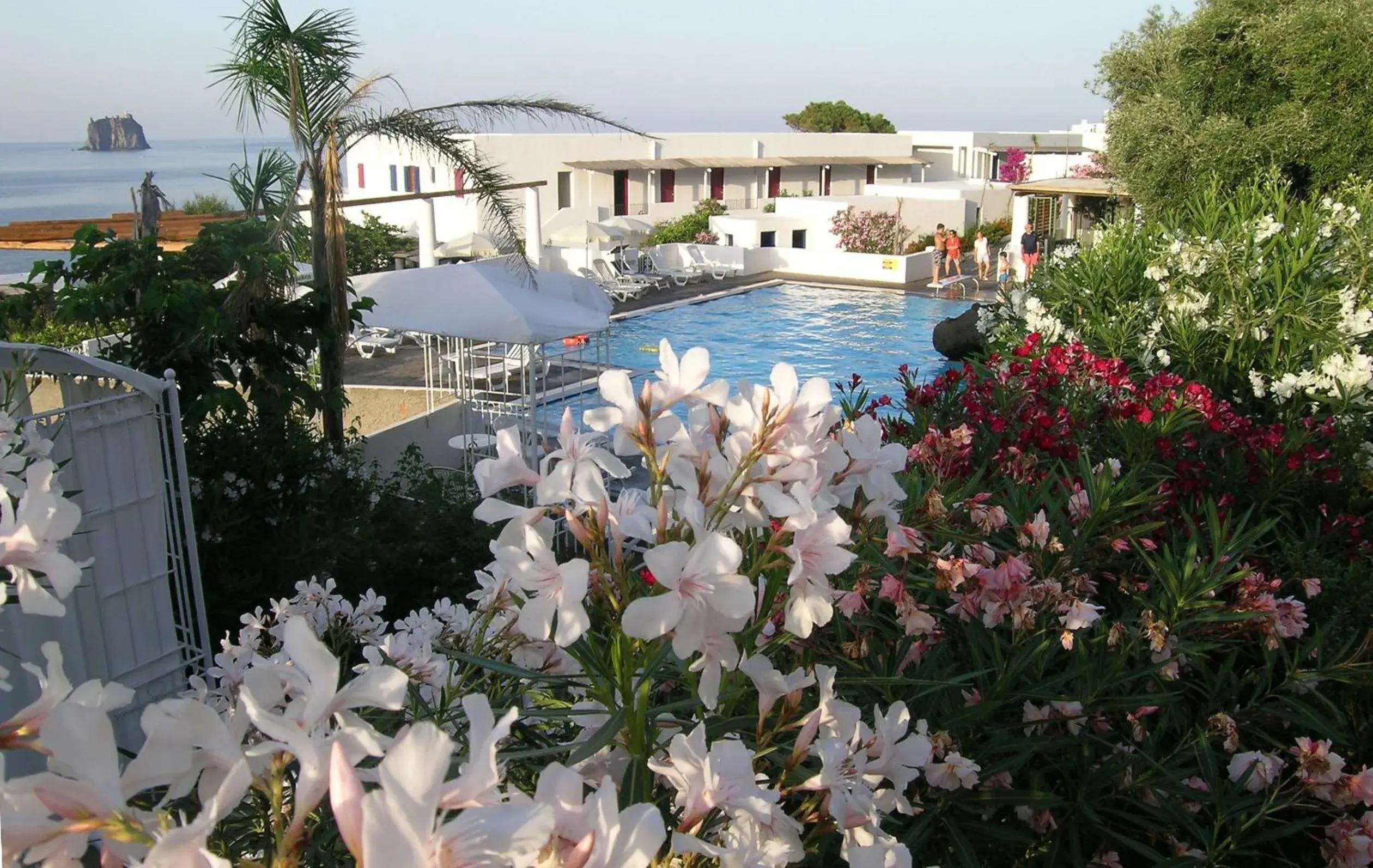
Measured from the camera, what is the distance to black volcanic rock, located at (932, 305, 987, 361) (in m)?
9.52

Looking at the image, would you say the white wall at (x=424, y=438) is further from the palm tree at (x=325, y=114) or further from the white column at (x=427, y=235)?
the white column at (x=427, y=235)

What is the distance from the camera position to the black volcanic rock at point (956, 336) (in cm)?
952

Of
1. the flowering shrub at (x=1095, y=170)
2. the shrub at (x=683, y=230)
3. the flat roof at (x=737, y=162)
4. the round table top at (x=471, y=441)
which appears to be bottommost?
the round table top at (x=471, y=441)

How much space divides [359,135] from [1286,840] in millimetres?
6112

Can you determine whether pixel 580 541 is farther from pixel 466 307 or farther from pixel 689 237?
pixel 689 237

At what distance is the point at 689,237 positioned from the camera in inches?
933

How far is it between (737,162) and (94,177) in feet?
50.2

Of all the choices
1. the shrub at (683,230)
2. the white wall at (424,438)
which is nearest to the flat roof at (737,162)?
the shrub at (683,230)

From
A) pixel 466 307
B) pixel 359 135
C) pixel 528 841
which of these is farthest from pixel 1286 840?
pixel 466 307

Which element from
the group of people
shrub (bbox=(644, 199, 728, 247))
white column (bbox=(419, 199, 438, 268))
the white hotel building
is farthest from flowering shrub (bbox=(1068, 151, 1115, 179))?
white column (bbox=(419, 199, 438, 268))

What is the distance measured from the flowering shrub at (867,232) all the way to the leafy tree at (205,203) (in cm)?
1324

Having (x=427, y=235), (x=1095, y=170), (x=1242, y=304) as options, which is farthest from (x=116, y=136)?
(x=1095, y=170)

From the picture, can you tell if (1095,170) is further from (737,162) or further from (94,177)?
(94,177)

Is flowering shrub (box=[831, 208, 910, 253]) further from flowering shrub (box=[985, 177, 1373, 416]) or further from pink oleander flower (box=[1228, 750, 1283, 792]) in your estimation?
pink oleander flower (box=[1228, 750, 1283, 792])
